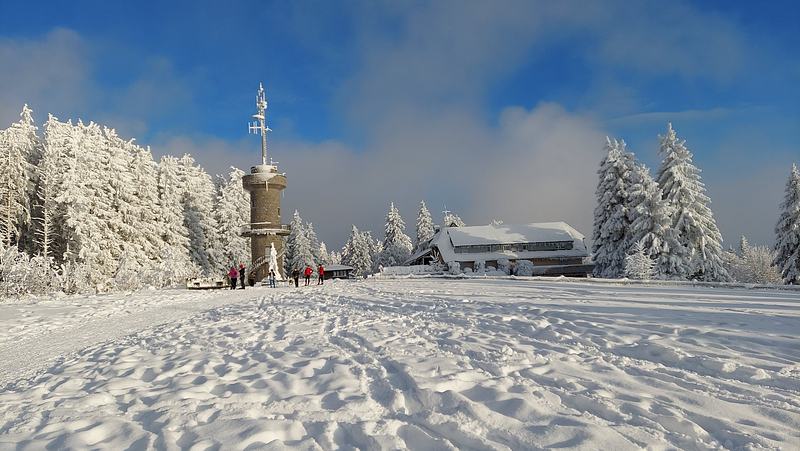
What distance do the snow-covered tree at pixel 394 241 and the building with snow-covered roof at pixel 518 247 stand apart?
11620mm

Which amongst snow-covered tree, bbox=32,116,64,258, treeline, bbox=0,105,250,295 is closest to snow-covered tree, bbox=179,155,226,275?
treeline, bbox=0,105,250,295

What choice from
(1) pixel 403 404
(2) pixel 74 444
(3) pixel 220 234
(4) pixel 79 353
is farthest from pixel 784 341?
(3) pixel 220 234

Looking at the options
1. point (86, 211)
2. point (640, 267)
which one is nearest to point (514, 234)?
point (640, 267)

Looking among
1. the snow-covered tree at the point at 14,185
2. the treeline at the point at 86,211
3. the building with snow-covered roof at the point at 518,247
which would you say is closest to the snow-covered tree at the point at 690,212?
the building with snow-covered roof at the point at 518,247

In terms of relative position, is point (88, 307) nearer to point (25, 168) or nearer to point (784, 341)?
point (784, 341)

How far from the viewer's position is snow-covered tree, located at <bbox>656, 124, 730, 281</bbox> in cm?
3309

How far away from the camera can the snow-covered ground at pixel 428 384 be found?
408 cm

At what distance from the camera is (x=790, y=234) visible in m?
30.7

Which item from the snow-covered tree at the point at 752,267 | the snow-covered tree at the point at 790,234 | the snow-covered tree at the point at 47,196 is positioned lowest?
the snow-covered tree at the point at 752,267

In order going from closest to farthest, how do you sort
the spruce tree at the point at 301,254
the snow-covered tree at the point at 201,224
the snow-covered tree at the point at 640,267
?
the snow-covered tree at the point at 640,267, the snow-covered tree at the point at 201,224, the spruce tree at the point at 301,254

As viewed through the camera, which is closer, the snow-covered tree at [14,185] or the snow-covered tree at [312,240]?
the snow-covered tree at [14,185]

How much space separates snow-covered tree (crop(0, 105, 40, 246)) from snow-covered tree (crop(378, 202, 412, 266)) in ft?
144

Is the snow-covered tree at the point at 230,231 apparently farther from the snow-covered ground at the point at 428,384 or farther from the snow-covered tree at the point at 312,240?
the snow-covered ground at the point at 428,384

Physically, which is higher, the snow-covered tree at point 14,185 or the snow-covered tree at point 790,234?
the snow-covered tree at point 14,185
